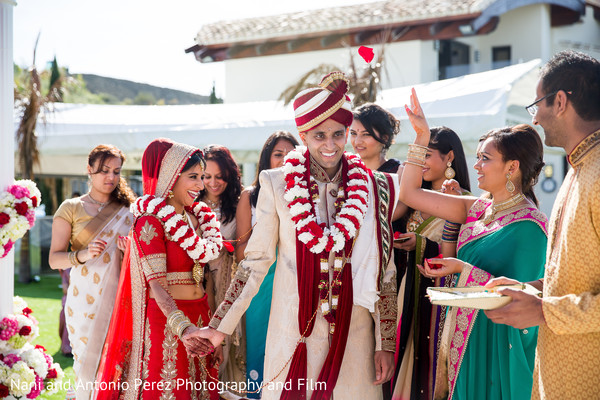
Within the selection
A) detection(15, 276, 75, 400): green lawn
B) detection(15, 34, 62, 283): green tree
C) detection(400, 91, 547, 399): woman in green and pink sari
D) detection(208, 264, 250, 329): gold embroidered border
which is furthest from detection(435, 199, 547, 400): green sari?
detection(15, 34, 62, 283): green tree

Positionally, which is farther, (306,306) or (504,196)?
(504,196)

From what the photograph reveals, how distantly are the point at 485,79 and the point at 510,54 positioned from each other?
1125 cm

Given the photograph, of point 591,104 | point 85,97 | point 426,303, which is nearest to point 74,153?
point 426,303

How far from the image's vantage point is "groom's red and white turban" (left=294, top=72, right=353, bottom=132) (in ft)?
9.50

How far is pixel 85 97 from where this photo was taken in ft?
110

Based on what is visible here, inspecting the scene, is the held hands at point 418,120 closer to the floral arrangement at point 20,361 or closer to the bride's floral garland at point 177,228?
the bride's floral garland at point 177,228

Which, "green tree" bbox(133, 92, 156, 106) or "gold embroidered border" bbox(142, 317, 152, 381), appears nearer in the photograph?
"gold embroidered border" bbox(142, 317, 152, 381)

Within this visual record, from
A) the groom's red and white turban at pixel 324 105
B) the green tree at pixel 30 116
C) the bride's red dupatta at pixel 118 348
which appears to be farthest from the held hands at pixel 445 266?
the green tree at pixel 30 116

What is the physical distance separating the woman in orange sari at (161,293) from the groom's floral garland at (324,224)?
1.01 meters

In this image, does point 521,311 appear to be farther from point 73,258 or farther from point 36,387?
point 73,258

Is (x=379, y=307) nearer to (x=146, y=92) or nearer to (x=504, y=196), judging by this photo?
(x=504, y=196)

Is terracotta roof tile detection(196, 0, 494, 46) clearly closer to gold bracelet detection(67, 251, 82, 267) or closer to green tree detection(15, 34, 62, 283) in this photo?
green tree detection(15, 34, 62, 283)

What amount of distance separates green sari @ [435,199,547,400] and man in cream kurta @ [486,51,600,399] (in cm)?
86

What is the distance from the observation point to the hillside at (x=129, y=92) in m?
37.3
